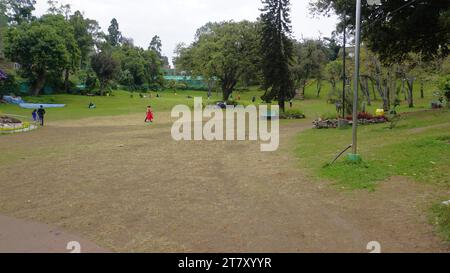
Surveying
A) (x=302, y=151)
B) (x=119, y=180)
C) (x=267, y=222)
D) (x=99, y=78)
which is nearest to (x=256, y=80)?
(x=99, y=78)

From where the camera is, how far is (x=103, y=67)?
60406mm

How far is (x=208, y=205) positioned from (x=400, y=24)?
18.5m

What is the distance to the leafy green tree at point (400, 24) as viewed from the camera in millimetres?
20609

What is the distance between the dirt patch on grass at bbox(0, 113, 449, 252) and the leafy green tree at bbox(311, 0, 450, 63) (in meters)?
12.1

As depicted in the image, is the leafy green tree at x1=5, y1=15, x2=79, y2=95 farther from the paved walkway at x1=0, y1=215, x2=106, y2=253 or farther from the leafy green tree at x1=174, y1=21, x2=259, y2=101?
the paved walkway at x1=0, y1=215, x2=106, y2=253

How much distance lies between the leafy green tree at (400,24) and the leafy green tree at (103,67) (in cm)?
4318

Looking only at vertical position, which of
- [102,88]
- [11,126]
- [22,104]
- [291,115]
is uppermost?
[102,88]

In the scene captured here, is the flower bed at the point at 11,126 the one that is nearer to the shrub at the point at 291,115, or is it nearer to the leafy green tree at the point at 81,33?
the shrub at the point at 291,115

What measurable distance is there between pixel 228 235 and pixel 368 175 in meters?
4.95

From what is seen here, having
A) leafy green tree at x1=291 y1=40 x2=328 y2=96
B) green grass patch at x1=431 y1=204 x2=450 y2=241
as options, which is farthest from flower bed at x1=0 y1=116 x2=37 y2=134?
leafy green tree at x1=291 y1=40 x2=328 y2=96

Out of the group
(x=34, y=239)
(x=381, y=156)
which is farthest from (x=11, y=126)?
(x=381, y=156)

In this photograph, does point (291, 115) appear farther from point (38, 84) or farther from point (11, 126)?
point (38, 84)

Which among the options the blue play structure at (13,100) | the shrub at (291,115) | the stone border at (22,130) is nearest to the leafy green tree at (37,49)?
the blue play structure at (13,100)
